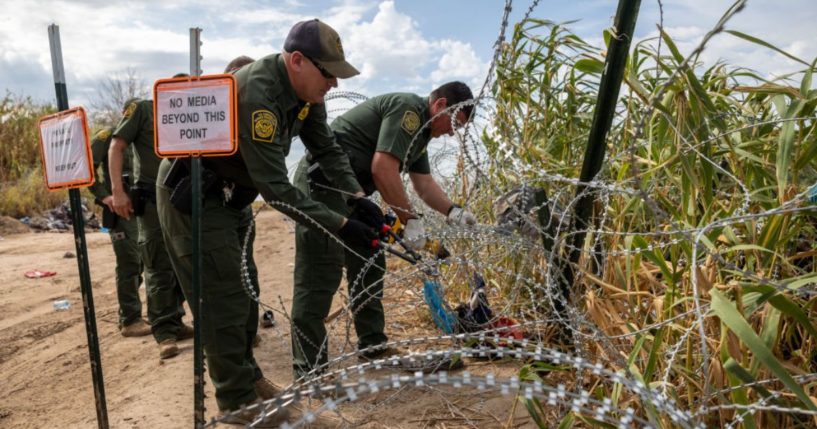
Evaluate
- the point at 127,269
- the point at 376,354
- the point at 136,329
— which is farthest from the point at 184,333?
the point at 376,354

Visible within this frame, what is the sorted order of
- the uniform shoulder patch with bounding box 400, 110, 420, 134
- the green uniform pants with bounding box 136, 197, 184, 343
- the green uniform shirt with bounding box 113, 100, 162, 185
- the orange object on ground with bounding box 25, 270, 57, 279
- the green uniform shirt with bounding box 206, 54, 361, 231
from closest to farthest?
the green uniform shirt with bounding box 206, 54, 361, 231 → the uniform shoulder patch with bounding box 400, 110, 420, 134 → the green uniform shirt with bounding box 113, 100, 162, 185 → the green uniform pants with bounding box 136, 197, 184, 343 → the orange object on ground with bounding box 25, 270, 57, 279

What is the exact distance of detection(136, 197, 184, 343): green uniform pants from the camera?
12.8 feet

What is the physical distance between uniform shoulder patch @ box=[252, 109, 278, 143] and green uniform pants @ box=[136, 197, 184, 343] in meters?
1.82

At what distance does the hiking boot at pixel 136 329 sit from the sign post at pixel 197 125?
7.84 ft

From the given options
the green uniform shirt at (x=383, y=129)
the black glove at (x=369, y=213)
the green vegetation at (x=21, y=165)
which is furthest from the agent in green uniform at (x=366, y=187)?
the green vegetation at (x=21, y=165)

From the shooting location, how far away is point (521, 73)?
298cm

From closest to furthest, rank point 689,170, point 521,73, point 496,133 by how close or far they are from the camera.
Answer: point 689,170 → point 521,73 → point 496,133

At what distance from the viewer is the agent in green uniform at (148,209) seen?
3812mm

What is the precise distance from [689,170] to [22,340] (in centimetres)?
448

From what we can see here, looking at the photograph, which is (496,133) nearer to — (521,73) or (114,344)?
(521,73)

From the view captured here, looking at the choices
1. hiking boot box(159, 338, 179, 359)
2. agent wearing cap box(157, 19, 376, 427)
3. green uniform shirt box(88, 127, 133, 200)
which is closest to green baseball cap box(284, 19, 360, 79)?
agent wearing cap box(157, 19, 376, 427)

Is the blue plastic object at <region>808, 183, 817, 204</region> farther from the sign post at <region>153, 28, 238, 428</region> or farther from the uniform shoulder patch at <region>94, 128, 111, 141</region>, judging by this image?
the uniform shoulder patch at <region>94, 128, 111, 141</region>

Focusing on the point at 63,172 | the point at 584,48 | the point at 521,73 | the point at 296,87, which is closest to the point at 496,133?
the point at 521,73

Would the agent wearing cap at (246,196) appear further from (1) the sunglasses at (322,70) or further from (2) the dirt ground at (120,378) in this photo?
(2) the dirt ground at (120,378)
